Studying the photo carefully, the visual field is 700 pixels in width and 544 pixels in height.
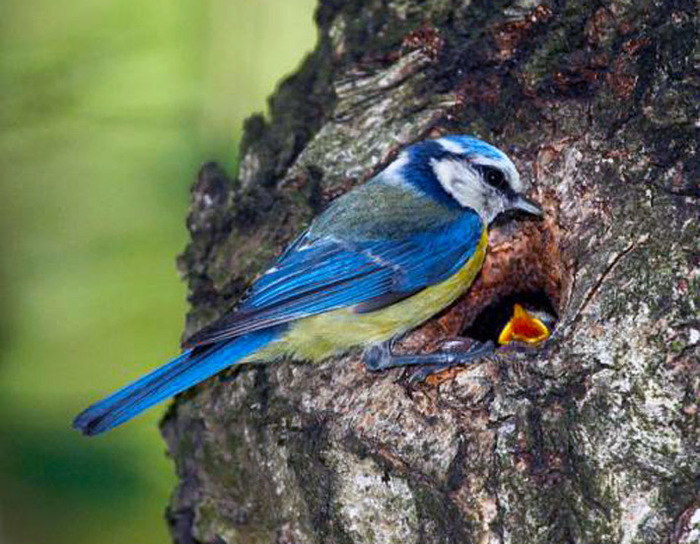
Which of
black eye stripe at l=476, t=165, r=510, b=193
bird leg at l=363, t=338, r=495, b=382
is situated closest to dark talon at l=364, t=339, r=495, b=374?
bird leg at l=363, t=338, r=495, b=382

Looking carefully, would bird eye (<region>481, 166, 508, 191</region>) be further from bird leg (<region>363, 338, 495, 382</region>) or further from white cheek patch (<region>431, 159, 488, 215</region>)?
bird leg (<region>363, 338, 495, 382</region>)

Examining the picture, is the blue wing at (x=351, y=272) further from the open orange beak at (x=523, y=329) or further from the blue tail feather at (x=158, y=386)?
the open orange beak at (x=523, y=329)

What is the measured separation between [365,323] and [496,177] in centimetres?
56

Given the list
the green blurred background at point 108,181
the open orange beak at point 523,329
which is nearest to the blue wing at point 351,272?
the open orange beak at point 523,329

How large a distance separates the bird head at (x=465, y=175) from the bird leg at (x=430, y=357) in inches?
18.2

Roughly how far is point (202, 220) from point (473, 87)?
3.11ft

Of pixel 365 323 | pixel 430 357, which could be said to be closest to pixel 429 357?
pixel 430 357

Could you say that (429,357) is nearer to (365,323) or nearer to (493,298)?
(365,323)

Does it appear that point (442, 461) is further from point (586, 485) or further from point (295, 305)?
point (295, 305)

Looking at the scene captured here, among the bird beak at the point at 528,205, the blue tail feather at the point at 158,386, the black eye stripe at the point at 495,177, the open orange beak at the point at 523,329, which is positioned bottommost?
the open orange beak at the point at 523,329

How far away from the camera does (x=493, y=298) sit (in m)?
3.49

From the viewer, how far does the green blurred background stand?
3.76 m

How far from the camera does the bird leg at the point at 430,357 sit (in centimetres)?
265

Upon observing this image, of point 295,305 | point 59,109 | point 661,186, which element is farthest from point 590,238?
point 59,109
